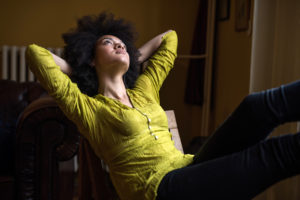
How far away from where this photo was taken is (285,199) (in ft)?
6.00

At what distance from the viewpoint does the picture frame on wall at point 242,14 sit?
7.10 feet

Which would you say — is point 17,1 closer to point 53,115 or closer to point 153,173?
point 53,115

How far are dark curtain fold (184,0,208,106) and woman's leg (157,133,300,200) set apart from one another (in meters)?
2.02

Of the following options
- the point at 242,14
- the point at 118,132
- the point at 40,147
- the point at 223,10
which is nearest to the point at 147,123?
the point at 118,132

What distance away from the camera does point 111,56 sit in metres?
1.47

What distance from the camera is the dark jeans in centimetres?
97

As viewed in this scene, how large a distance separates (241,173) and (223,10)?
6.76ft

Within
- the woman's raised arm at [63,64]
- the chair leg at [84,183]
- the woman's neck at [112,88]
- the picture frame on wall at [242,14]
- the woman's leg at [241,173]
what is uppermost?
the picture frame on wall at [242,14]

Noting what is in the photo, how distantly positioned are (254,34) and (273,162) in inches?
45.0

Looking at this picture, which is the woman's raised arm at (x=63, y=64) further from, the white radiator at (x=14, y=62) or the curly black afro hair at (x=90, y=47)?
the white radiator at (x=14, y=62)

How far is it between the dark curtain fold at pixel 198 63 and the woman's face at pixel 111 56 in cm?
165

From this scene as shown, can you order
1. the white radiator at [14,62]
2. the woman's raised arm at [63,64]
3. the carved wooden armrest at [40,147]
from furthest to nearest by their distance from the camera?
the white radiator at [14,62] → the carved wooden armrest at [40,147] → the woman's raised arm at [63,64]

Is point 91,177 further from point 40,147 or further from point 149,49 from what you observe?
point 149,49

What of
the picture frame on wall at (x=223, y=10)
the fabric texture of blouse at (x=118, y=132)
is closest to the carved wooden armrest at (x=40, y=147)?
the fabric texture of blouse at (x=118, y=132)
